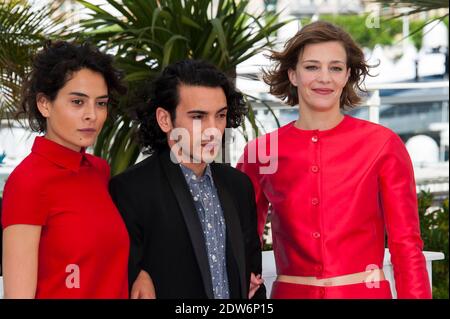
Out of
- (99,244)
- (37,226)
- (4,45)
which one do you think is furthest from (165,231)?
(4,45)

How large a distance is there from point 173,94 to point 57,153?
414mm

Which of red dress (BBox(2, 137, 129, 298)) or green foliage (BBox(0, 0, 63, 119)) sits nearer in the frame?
red dress (BBox(2, 137, 129, 298))

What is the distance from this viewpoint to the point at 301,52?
2.93 meters

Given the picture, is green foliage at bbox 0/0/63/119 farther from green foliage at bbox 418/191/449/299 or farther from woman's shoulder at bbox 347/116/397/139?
woman's shoulder at bbox 347/116/397/139

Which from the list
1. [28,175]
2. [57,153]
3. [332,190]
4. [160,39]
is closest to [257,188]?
[332,190]

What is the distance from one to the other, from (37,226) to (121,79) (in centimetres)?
61

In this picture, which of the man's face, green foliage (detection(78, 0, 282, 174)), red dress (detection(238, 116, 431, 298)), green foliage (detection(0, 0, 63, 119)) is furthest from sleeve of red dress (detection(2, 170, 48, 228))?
green foliage (detection(0, 0, 63, 119))

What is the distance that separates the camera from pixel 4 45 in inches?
216

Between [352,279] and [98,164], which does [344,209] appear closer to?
[352,279]

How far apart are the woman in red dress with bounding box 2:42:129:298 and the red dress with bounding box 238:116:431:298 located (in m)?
0.64

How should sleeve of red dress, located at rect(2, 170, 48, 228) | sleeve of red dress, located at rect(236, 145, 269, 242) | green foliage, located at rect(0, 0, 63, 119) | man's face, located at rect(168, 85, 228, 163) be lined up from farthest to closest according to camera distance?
1. green foliage, located at rect(0, 0, 63, 119)
2. sleeve of red dress, located at rect(236, 145, 269, 242)
3. man's face, located at rect(168, 85, 228, 163)
4. sleeve of red dress, located at rect(2, 170, 48, 228)

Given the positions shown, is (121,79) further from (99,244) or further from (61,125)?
(99,244)

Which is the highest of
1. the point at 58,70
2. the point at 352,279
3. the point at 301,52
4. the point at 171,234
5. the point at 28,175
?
the point at 301,52

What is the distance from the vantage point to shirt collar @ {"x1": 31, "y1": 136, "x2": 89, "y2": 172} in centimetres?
234
